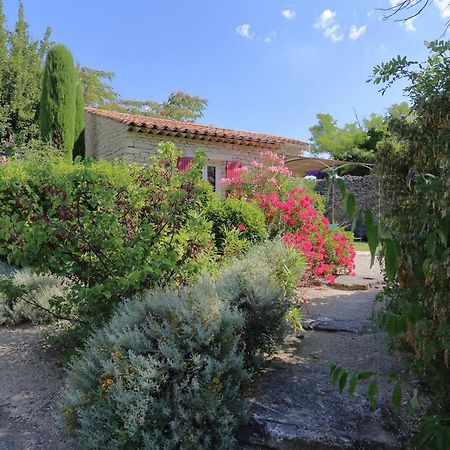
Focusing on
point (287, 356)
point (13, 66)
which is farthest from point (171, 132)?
point (287, 356)

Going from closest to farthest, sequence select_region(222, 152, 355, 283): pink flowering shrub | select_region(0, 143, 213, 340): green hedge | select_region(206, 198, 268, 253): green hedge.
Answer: select_region(0, 143, 213, 340): green hedge, select_region(222, 152, 355, 283): pink flowering shrub, select_region(206, 198, 268, 253): green hedge

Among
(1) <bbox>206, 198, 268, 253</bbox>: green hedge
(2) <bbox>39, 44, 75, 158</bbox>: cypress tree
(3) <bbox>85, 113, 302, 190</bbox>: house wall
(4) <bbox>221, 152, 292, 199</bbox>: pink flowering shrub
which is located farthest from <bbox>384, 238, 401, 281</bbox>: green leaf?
(2) <bbox>39, 44, 75, 158</bbox>: cypress tree

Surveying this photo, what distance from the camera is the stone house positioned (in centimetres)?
1165

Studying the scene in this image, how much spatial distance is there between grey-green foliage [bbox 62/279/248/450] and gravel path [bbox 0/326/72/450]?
317 mm

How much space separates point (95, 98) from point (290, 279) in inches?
1073

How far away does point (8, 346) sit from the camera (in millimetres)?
4008

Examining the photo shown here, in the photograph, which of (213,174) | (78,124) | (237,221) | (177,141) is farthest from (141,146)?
(237,221)

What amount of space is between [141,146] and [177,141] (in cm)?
108

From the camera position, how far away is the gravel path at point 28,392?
2.62 metres

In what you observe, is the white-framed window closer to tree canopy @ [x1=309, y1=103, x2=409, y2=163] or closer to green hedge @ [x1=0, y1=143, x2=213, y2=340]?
green hedge @ [x1=0, y1=143, x2=213, y2=340]

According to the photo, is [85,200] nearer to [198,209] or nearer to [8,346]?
[198,209]

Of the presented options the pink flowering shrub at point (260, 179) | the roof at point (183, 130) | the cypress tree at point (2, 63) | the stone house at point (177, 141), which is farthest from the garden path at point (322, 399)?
the cypress tree at point (2, 63)

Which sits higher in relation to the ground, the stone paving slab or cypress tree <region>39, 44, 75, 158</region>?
cypress tree <region>39, 44, 75, 158</region>

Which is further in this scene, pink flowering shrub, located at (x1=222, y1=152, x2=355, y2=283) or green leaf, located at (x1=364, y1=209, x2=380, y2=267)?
pink flowering shrub, located at (x1=222, y1=152, x2=355, y2=283)
